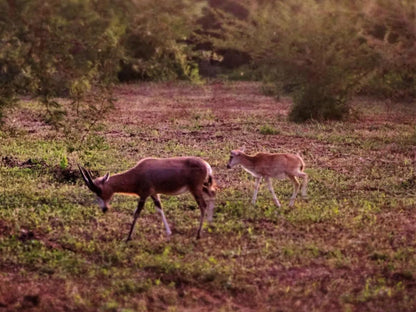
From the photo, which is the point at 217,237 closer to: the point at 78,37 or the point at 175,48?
the point at 175,48

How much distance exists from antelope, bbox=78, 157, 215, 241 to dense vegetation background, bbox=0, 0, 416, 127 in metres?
0.93

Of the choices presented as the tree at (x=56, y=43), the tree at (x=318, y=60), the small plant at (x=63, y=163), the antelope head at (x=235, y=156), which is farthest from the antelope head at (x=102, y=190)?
the tree at (x=318, y=60)

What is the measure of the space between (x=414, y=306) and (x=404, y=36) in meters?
7.23

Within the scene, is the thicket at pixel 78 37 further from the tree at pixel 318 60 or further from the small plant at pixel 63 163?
the tree at pixel 318 60

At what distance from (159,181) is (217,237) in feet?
3.21

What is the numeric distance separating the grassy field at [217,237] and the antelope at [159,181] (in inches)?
18.6

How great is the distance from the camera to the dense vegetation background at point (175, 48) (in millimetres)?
7277

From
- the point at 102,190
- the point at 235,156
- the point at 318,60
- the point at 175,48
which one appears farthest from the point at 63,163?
the point at 318,60

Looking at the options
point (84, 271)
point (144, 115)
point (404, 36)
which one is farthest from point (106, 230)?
point (144, 115)

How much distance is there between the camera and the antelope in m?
9.68

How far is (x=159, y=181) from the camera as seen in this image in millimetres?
9680

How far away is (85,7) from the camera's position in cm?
687

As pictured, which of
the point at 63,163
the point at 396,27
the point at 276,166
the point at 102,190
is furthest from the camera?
the point at 396,27

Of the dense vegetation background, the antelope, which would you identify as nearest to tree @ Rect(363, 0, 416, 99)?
the dense vegetation background
